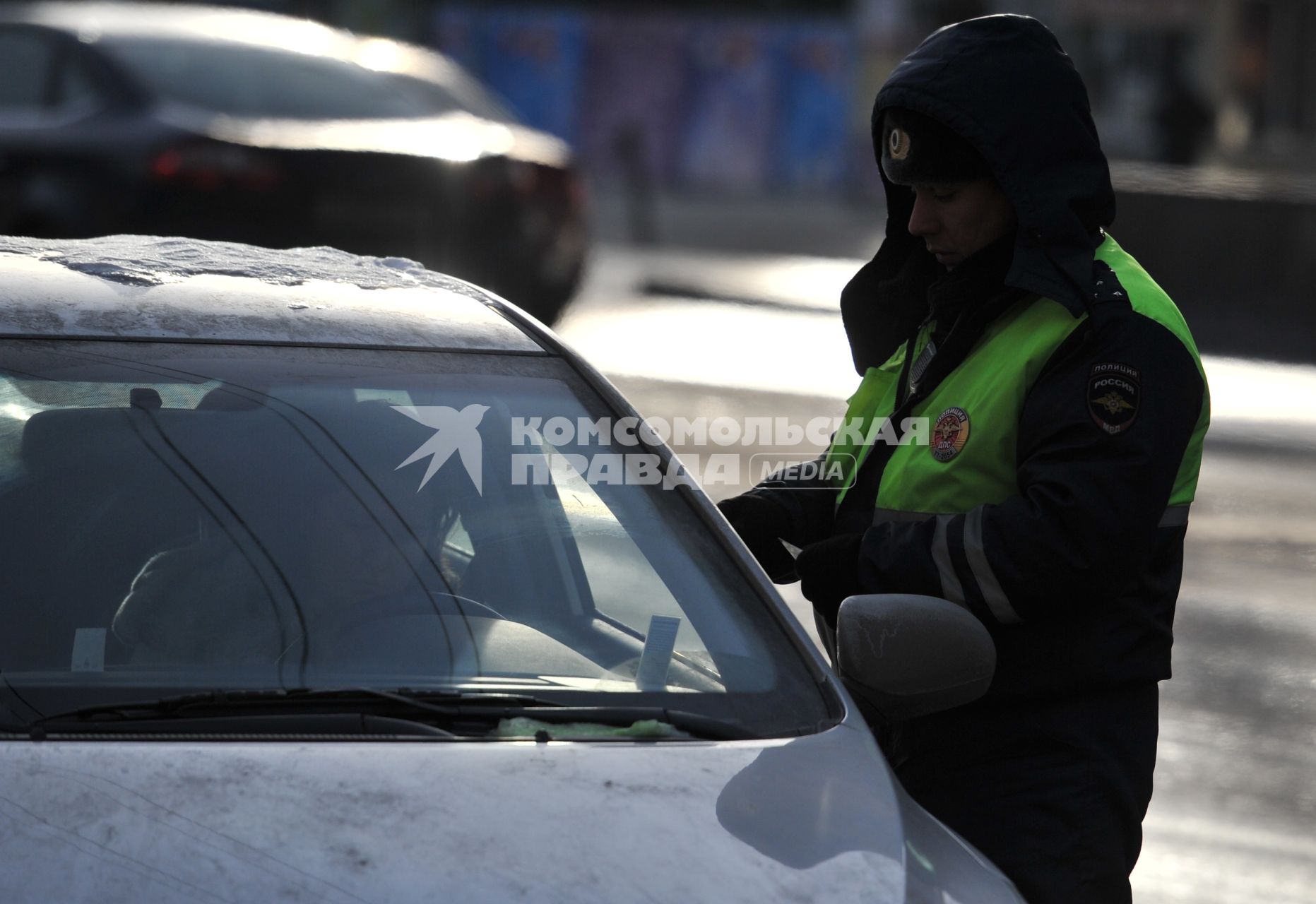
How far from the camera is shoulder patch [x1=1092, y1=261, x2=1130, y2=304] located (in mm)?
2598

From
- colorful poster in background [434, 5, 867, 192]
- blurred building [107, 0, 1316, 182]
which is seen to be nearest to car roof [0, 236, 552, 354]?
blurred building [107, 0, 1316, 182]

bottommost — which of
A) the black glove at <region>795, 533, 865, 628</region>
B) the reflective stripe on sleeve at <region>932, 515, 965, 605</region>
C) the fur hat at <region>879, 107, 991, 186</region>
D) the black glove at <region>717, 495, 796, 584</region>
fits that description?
the black glove at <region>717, 495, 796, 584</region>

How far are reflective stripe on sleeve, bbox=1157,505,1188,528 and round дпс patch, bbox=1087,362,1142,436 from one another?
193 millimetres

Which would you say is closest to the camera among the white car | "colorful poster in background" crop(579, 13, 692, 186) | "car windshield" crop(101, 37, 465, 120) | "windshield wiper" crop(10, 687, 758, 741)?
the white car

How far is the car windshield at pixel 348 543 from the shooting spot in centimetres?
241

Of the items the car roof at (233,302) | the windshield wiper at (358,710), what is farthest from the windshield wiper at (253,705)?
the car roof at (233,302)

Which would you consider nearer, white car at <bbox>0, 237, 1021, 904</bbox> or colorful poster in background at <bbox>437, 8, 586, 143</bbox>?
white car at <bbox>0, 237, 1021, 904</bbox>

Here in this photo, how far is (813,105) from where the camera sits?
1141 inches

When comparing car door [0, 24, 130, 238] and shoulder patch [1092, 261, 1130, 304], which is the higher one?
shoulder patch [1092, 261, 1130, 304]

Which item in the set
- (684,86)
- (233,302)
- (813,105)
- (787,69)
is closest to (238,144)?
(233,302)

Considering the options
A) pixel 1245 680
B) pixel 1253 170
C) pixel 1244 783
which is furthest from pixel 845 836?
pixel 1253 170

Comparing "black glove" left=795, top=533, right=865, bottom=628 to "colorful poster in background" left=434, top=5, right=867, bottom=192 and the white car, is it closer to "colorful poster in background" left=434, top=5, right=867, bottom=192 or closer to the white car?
the white car

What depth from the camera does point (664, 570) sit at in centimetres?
268

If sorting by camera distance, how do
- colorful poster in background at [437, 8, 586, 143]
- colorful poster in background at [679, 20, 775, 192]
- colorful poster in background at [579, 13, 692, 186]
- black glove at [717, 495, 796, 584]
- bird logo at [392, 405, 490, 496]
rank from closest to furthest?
bird logo at [392, 405, 490, 496]
black glove at [717, 495, 796, 584]
colorful poster in background at [679, 20, 775, 192]
colorful poster in background at [579, 13, 692, 186]
colorful poster in background at [437, 8, 586, 143]
